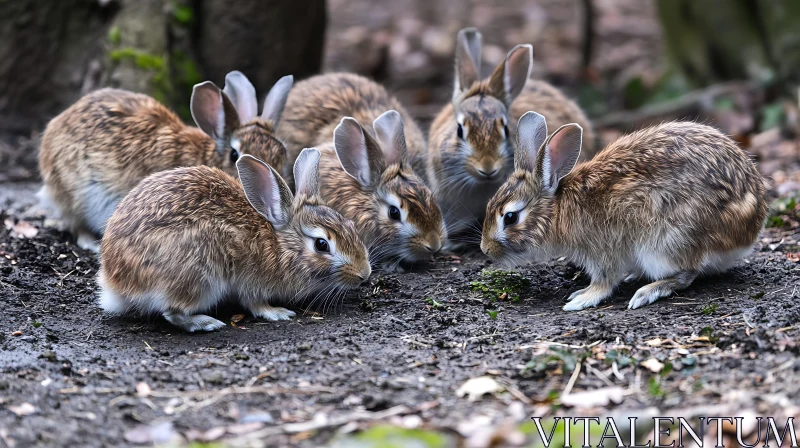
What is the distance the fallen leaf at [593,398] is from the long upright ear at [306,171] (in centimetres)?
276

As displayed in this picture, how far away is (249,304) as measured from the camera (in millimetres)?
6273

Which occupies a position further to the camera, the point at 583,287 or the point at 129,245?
the point at 583,287

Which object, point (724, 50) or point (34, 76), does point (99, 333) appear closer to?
point (34, 76)

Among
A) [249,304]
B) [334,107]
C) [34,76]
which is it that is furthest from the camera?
[34,76]

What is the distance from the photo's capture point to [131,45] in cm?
987

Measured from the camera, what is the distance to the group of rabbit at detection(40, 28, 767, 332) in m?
5.92

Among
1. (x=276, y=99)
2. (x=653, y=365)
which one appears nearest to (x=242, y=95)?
(x=276, y=99)

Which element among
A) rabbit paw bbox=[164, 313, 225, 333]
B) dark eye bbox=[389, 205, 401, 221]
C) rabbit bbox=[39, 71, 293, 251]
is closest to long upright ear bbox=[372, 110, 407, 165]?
dark eye bbox=[389, 205, 401, 221]

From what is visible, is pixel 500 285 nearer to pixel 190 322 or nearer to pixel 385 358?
pixel 385 358

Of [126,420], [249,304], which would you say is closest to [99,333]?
[249,304]

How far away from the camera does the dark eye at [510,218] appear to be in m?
6.47

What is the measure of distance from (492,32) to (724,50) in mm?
5126

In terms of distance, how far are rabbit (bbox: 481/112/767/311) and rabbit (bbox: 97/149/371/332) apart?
1.27 metres

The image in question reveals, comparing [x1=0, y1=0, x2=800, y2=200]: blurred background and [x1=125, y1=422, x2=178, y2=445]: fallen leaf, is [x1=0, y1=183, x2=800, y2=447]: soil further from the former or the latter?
[x1=0, y1=0, x2=800, y2=200]: blurred background
